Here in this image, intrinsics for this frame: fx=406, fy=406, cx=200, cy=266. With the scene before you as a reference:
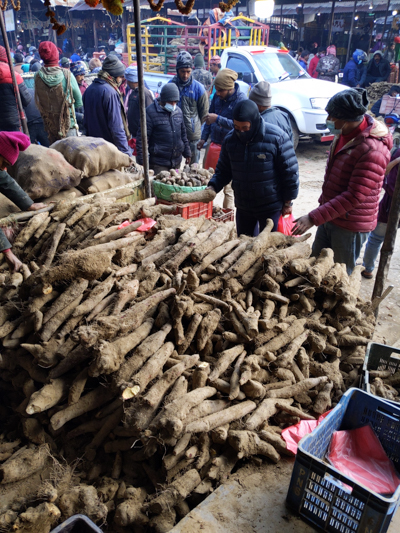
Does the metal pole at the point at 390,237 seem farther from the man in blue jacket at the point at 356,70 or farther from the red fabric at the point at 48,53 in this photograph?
the man in blue jacket at the point at 356,70

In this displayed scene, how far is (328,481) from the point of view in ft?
7.38

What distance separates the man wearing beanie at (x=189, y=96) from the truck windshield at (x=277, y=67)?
15.0 feet

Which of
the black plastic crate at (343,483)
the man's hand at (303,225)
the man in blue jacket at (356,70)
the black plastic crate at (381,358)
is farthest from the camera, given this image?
the man in blue jacket at (356,70)

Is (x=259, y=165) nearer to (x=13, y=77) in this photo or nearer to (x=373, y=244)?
(x=373, y=244)

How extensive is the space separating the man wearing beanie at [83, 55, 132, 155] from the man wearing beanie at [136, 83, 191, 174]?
0.45 metres

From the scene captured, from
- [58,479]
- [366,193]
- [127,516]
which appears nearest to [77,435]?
[58,479]

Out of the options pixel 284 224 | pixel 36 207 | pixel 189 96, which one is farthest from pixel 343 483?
pixel 189 96

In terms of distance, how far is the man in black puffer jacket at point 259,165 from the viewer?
4629 millimetres

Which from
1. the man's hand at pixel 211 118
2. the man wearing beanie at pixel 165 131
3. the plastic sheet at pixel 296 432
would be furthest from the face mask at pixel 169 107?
the plastic sheet at pixel 296 432

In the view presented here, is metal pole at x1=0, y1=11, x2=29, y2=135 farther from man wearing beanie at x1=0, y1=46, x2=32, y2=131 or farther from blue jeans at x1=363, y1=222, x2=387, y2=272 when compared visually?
blue jeans at x1=363, y1=222, x2=387, y2=272

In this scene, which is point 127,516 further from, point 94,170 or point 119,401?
point 94,170

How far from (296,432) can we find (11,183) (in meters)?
3.87

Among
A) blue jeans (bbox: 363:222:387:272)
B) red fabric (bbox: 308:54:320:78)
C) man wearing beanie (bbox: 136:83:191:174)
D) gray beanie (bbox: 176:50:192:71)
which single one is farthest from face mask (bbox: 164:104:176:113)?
red fabric (bbox: 308:54:320:78)

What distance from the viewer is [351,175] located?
14.3ft
